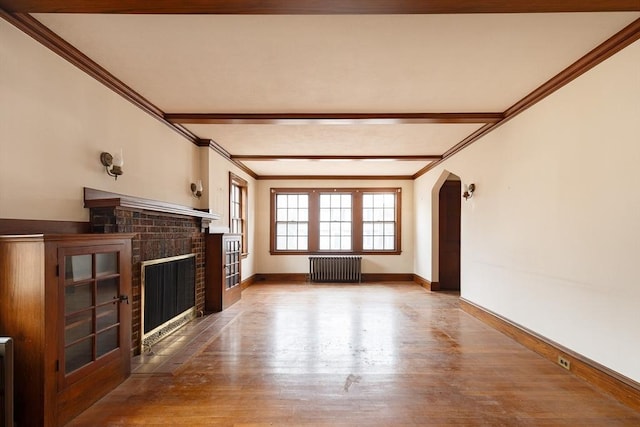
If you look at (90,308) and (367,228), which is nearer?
(90,308)

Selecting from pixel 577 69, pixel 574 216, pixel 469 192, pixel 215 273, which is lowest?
pixel 215 273

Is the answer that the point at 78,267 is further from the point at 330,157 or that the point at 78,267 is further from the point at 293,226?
the point at 293,226

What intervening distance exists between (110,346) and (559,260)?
426 centimetres

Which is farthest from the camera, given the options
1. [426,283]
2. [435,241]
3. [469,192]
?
[426,283]

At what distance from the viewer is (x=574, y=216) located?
10.1 ft

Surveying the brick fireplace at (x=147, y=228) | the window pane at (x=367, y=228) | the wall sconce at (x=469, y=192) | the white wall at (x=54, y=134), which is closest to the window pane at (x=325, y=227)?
the window pane at (x=367, y=228)

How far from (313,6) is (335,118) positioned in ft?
7.09

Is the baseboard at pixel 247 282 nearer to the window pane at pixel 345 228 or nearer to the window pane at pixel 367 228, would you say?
the window pane at pixel 345 228

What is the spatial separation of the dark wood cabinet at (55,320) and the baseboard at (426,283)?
632cm

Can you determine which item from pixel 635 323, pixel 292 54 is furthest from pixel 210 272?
pixel 635 323

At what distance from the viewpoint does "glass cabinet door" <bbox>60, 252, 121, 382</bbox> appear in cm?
234

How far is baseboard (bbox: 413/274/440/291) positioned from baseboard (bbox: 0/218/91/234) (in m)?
6.58

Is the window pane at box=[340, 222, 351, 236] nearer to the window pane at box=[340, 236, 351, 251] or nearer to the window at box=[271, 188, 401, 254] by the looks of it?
the window at box=[271, 188, 401, 254]

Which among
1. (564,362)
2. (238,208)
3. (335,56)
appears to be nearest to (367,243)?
(238,208)
